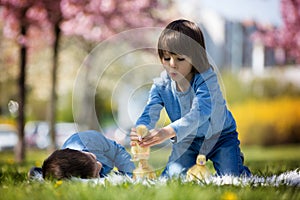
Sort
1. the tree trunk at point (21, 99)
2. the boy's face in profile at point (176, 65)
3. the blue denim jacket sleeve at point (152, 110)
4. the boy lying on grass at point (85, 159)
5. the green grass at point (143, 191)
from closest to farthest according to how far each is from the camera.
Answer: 1. the green grass at point (143, 191)
2. the boy lying on grass at point (85, 159)
3. the boy's face in profile at point (176, 65)
4. the blue denim jacket sleeve at point (152, 110)
5. the tree trunk at point (21, 99)

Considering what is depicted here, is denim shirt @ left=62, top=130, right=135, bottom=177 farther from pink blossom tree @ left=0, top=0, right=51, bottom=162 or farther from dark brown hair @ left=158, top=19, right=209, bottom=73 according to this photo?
pink blossom tree @ left=0, top=0, right=51, bottom=162

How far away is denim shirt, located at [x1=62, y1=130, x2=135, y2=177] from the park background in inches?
4.0

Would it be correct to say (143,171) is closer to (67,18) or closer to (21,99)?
(21,99)

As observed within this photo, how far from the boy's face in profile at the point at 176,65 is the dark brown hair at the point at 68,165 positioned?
647 millimetres

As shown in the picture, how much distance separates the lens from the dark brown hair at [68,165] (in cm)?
277

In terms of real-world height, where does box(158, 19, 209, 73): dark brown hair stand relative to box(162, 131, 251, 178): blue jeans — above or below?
above

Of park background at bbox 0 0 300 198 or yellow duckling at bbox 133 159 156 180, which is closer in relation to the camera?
yellow duckling at bbox 133 159 156 180

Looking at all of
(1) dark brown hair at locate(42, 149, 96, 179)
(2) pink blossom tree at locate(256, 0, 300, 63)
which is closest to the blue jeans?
(1) dark brown hair at locate(42, 149, 96, 179)

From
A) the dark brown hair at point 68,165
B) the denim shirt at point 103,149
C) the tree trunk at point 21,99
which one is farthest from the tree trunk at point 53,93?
the dark brown hair at point 68,165

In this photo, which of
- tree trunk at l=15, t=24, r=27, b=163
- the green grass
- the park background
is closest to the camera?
the green grass

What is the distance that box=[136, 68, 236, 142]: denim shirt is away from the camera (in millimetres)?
2867

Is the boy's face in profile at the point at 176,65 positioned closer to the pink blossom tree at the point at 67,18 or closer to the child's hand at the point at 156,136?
the child's hand at the point at 156,136

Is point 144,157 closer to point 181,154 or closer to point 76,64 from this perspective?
point 181,154

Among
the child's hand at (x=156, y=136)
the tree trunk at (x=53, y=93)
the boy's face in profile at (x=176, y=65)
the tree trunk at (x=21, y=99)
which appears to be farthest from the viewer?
the tree trunk at (x=53, y=93)
